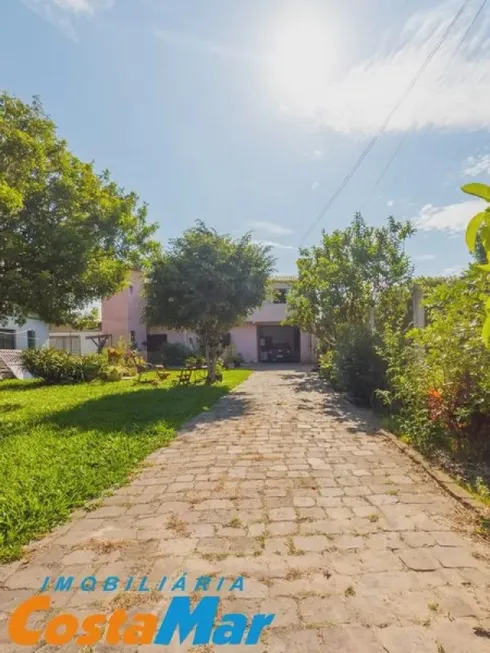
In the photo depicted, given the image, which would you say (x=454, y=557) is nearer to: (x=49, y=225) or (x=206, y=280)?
(x=49, y=225)

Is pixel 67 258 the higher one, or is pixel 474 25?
pixel 474 25

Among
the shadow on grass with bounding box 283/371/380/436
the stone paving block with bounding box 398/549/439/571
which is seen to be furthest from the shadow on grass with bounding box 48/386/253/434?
the stone paving block with bounding box 398/549/439/571

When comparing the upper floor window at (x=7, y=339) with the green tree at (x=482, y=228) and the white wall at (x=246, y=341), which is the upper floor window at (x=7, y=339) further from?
the green tree at (x=482, y=228)

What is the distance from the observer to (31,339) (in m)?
22.9

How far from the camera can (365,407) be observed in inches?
422

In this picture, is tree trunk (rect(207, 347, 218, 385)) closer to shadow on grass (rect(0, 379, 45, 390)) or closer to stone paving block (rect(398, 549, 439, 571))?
shadow on grass (rect(0, 379, 45, 390))

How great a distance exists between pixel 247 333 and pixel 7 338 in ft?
55.8

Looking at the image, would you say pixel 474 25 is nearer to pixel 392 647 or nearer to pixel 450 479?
pixel 450 479

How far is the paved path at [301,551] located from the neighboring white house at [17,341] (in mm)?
14786

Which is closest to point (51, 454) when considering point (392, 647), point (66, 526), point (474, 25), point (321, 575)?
point (66, 526)

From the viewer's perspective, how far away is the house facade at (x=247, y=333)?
103 ft

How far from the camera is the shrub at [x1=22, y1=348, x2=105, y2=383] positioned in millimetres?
17547

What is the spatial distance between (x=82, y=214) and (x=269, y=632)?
11.4 metres

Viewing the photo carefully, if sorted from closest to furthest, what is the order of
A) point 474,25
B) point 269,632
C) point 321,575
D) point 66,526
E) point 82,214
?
point 269,632, point 321,575, point 66,526, point 474,25, point 82,214
